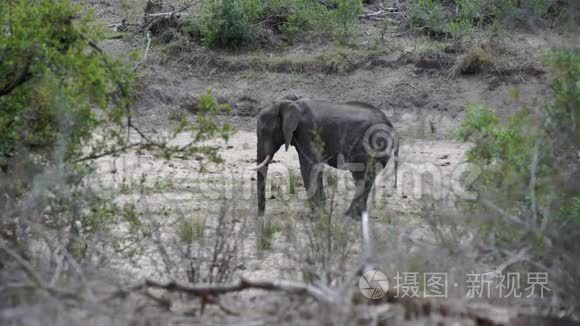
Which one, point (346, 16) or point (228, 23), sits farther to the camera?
point (228, 23)

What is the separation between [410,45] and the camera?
15.7 meters

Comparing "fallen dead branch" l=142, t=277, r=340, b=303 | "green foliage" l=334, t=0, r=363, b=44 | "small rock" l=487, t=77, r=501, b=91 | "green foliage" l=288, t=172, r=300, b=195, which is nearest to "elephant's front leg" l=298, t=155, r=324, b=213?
"green foliage" l=288, t=172, r=300, b=195

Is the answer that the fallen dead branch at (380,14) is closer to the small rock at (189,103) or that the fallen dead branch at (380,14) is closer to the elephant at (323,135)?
the small rock at (189,103)

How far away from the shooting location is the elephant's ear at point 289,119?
996 cm

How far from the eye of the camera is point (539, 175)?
6664 millimetres

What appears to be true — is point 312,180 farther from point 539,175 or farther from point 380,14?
point 380,14

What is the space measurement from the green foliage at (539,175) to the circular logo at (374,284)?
0.79m

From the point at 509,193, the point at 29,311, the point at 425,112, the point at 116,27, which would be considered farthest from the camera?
the point at 116,27

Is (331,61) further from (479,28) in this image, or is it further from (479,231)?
(479,231)

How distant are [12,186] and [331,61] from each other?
362 inches

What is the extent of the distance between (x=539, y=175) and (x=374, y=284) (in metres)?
1.62

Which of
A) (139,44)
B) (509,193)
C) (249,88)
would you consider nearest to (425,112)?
(249,88)

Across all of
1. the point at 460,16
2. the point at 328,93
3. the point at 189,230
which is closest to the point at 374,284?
the point at 189,230

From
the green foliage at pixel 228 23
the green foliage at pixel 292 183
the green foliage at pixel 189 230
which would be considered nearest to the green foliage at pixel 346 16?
the green foliage at pixel 228 23
